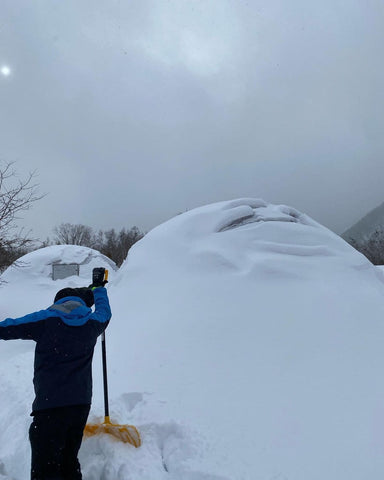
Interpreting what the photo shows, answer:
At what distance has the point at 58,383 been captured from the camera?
84.1 inches

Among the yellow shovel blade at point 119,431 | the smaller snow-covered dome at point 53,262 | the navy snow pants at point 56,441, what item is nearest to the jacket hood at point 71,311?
the navy snow pants at point 56,441

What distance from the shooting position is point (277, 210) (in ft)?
20.9

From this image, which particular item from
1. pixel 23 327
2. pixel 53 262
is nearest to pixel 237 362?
pixel 23 327

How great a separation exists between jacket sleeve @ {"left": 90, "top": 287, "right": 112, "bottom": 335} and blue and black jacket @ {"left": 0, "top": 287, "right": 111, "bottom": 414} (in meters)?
0.09

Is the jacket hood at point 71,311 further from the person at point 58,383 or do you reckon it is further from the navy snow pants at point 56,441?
the navy snow pants at point 56,441

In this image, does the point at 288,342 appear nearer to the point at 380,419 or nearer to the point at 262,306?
the point at 262,306

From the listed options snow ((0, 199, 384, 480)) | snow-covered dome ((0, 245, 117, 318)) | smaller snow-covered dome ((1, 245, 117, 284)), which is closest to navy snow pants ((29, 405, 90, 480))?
snow ((0, 199, 384, 480))

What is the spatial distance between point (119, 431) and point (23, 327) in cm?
124

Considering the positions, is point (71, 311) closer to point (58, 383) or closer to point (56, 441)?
point (58, 383)

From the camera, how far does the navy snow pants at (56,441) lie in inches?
79.4

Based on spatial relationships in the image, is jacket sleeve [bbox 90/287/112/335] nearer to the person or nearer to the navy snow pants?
the person

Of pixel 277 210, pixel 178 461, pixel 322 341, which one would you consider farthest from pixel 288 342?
pixel 277 210

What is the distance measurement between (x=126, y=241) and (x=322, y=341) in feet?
168

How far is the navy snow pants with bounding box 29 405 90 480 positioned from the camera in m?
2.02
